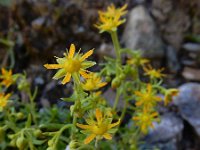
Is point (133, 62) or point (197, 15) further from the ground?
point (197, 15)

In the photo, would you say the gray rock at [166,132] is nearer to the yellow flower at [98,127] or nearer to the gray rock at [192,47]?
the gray rock at [192,47]

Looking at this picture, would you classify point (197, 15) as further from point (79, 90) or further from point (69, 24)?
point (79, 90)

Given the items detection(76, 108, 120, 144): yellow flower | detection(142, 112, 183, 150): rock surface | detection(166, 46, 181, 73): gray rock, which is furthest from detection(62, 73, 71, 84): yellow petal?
detection(166, 46, 181, 73): gray rock

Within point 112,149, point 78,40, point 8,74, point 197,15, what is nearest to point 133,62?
point 112,149

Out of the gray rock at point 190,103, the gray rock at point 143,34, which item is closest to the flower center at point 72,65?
the gray rock at point 190,103

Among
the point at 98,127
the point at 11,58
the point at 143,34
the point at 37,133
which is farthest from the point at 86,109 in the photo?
the point at 11,58

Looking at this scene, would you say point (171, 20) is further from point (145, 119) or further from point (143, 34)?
point (145, 119)

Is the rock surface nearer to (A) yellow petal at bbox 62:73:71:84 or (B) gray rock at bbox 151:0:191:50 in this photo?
(B) gray rock at bbox 151:0:191:50
